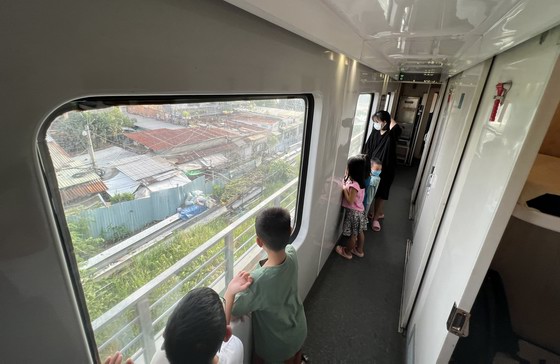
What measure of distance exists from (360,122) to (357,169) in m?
1.55

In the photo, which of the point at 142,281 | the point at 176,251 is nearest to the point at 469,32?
the point at 176,251

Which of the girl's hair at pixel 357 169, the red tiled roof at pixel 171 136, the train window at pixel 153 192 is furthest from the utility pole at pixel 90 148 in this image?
the girl's hair at pixel 357 169

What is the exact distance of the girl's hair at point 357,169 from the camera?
9.70 feet

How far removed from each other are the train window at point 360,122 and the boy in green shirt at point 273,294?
2820 mm

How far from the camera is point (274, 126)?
1.65 meters

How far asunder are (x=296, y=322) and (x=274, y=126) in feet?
4.14

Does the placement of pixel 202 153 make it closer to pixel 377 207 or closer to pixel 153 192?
pixel 153 192

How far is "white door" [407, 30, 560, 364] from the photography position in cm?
75

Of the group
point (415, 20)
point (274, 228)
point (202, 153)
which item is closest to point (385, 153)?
point (415, 20)

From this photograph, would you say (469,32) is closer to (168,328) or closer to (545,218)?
(545,218)

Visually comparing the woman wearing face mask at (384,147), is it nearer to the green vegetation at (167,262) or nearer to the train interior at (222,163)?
the train interior at (222,163)

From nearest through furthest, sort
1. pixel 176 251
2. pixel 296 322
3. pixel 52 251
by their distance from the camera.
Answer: pixel 52 251
pixel 176 251
pixel 296 322


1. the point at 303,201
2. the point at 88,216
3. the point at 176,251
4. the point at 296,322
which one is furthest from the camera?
the point at 303,201

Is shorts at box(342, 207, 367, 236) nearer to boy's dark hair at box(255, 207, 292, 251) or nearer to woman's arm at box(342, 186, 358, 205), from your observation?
woman's arm at box(342, 186, 358, 205)
